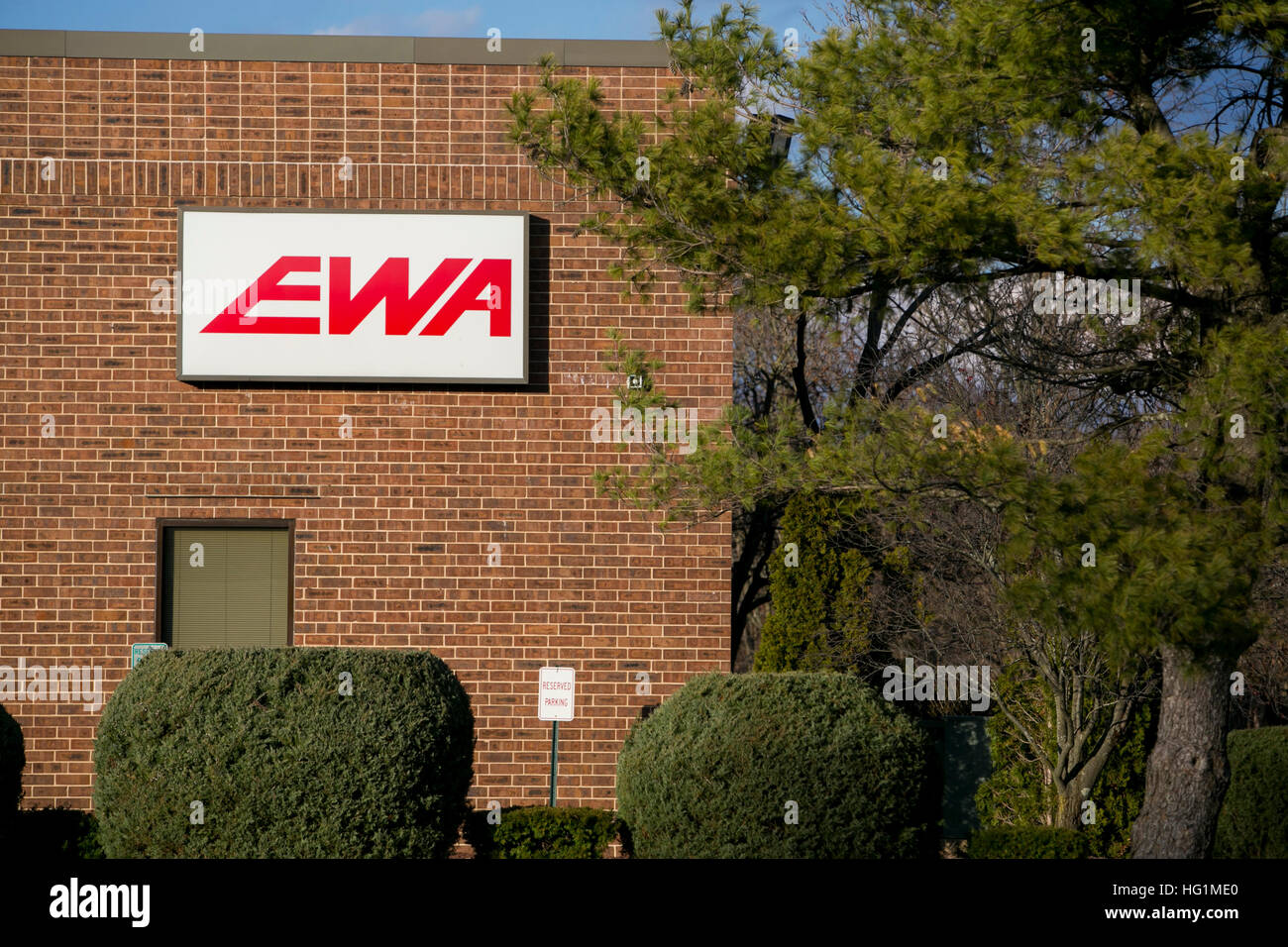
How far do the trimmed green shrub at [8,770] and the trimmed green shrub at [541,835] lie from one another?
2932 mm

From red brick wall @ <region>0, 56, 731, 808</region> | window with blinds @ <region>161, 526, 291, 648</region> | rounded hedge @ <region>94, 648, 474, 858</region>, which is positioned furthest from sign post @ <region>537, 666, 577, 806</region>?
window with blinds @ <region>161, 526, 291, 648</region>

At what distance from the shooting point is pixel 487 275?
1173 centimetres

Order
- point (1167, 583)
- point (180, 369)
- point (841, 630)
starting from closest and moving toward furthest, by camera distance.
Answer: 1. point (1167, 583)
2. point (180, 369)
3. point (841, 630)

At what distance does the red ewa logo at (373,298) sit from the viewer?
11.6m

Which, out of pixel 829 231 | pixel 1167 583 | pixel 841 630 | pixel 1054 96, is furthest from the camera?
pixel 841 630

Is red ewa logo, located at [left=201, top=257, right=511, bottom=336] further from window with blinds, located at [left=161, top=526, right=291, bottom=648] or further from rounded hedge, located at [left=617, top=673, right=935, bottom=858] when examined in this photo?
rounded hedge, located at [left=617, top=673, right=935, bottom=858]

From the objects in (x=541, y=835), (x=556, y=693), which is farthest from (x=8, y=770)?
(x=556, y=693)

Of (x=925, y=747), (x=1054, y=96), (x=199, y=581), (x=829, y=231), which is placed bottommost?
(x=925, y=747)

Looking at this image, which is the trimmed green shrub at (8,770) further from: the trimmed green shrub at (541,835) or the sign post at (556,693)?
the sign post at (556,693)

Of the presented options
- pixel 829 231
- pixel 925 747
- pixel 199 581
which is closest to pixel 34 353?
pixel 199 581

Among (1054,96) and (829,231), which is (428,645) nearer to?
(829,231)

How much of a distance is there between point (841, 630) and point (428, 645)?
13.7 ft

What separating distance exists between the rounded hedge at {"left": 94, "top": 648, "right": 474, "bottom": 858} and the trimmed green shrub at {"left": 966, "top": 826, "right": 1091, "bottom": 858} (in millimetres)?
3925

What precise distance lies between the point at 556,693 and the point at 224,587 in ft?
11.0
